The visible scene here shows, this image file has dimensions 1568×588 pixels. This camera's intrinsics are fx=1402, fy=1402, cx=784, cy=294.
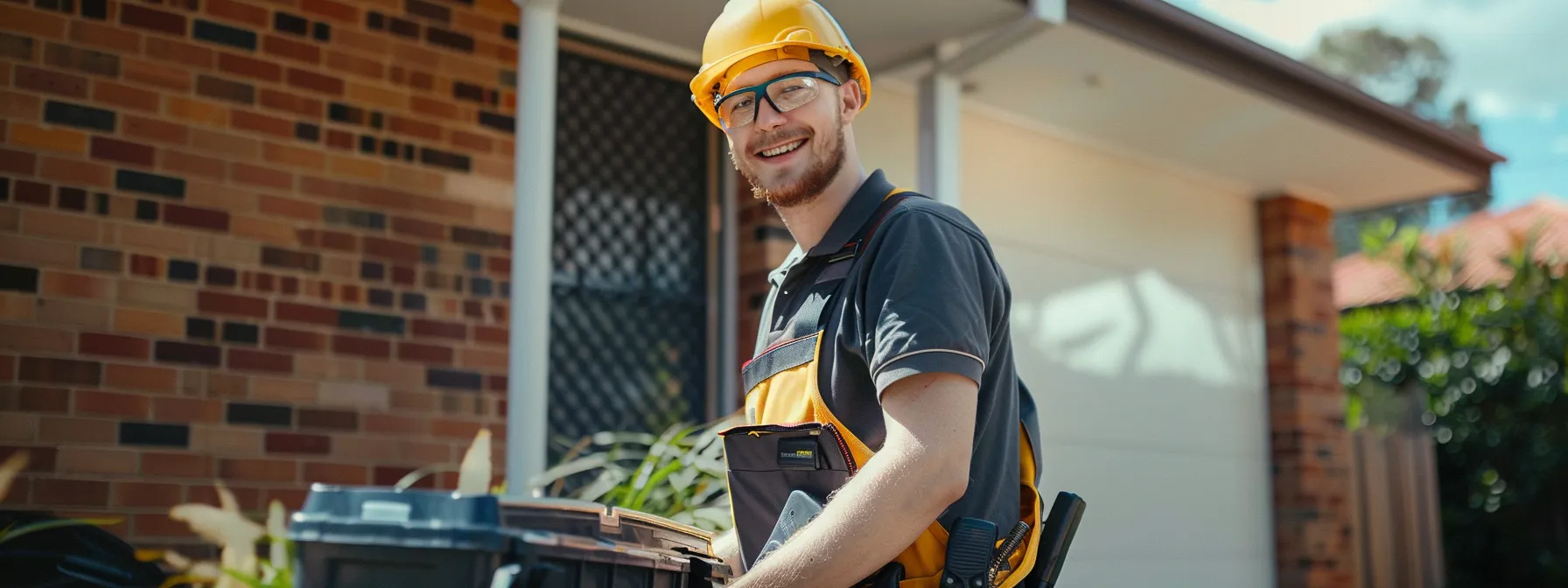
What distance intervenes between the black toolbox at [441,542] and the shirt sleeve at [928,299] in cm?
51

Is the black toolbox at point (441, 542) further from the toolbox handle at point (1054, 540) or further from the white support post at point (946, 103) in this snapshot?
the white support post at point (946, 103)

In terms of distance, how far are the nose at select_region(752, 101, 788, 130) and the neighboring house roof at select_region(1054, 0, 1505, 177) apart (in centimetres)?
342

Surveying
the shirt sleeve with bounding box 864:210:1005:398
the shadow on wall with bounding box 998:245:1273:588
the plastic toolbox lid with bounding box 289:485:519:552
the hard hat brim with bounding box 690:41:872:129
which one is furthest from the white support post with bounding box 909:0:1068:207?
the plastic toolbox lid with bounding box 289:485:519:552

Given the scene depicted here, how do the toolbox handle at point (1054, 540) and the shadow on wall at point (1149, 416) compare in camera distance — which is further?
the shadow on wall at point (1149, 416)

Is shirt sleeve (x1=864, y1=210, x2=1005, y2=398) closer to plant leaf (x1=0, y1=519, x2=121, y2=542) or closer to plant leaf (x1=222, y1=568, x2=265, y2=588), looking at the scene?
plant leaf (x1=222, y1=568, x2=265, y2=588)

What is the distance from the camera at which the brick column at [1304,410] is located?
8.65 m

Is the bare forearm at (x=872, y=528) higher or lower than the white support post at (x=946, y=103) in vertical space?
lower

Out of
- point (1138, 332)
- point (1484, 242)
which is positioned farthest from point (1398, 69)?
point (1138, 332)

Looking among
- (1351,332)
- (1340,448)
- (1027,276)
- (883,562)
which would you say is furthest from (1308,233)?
(883,562)

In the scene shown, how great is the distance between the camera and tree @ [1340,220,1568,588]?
12555 mm

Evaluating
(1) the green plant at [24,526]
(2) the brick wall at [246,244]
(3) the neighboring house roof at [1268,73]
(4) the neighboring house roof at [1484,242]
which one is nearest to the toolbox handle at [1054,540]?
(1) the green plant at [24,526]

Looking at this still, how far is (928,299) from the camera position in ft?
6.74

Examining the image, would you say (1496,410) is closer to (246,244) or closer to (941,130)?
(941,130)

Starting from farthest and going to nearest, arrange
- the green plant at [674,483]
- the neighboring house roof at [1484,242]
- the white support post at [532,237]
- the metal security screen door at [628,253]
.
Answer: the neighboring house roof at [1484,242]
the metal security screen door at [628,253]
the white support post at [532,237]
the green plant at [674,483]
